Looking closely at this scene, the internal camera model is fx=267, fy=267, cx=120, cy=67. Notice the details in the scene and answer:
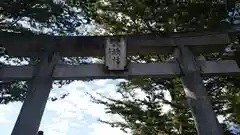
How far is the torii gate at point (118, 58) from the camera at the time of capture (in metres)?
4.80

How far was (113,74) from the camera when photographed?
4.86 metres

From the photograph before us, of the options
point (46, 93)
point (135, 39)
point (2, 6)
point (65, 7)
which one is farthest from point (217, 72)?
point (2, 6)

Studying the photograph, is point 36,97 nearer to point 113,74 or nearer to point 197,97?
Result: point 113,74

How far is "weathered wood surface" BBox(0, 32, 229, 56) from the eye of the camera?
16.6 feet

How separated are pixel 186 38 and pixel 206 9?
123 cm

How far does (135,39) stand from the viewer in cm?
512

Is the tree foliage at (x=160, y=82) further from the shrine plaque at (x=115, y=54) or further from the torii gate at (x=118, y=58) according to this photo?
the shrine plaque at (x=115, y=54)

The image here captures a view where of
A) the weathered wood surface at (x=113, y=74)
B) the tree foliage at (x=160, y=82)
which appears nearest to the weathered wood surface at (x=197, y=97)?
the weathered wood surface at (x=113, y=74)

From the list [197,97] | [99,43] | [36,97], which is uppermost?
[99,43]

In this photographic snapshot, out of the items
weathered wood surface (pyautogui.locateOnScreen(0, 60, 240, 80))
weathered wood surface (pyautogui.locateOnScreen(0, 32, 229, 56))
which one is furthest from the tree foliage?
weathered wood surface (pyautogui.locateOnScreen(0, 60, 240, 80))

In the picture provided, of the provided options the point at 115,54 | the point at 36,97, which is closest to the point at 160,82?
the point at 115,54

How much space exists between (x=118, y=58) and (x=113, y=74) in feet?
1.01

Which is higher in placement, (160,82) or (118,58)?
(160,82)

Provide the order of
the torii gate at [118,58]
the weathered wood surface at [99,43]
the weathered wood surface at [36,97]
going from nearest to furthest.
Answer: the weathered wood surface at [36,97] → the torii gate at [118,58] → the weathered wood surface at [99,43]
